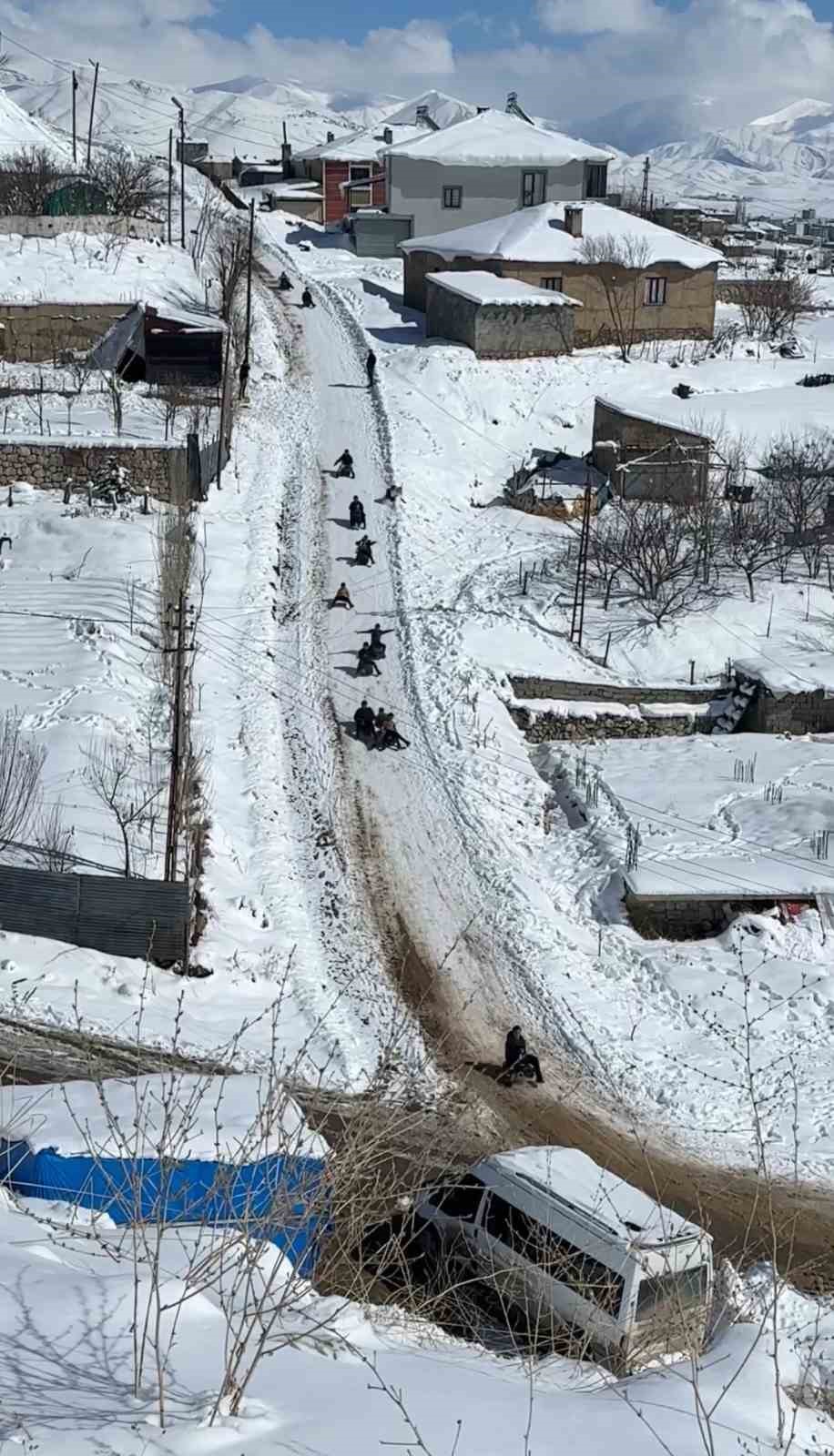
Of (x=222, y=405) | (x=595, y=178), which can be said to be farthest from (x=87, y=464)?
(x=595, y=178)

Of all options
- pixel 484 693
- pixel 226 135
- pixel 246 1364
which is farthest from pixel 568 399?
pixel 226 135

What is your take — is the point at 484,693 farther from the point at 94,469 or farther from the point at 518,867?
the point at 94,469

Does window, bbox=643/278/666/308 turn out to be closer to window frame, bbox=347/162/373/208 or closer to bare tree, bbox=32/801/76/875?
window frame, bbox=347/162/373/208

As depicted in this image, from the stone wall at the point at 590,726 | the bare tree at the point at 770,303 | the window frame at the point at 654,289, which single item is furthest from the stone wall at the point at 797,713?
the bare tree at the point at 770,303

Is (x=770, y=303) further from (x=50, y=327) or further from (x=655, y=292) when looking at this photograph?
(x=50, y=327)

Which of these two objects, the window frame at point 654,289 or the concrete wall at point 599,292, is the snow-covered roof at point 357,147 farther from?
the window frame at point 654,289

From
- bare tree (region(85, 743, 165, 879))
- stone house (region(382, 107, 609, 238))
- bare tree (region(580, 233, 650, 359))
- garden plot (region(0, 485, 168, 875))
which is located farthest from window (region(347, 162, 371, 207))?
bare tree (region(85, 743, 165, 879))
